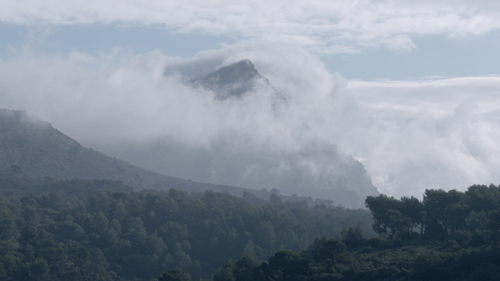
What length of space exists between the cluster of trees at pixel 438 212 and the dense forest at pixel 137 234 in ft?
62.8

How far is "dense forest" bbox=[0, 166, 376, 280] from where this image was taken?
12400 centimetres

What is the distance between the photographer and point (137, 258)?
139m

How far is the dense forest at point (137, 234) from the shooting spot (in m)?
124

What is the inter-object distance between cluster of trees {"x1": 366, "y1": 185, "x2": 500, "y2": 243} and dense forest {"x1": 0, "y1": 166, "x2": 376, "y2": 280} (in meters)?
19.2

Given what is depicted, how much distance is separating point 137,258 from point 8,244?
3162 centimetres

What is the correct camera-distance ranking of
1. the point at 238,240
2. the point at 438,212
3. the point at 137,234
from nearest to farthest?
the point at 438,212
the point at 137,234
the point at 238,240

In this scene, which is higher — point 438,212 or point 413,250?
point 438,212

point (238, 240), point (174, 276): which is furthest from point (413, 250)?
point (238, 240)

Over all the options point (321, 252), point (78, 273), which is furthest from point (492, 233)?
point (78, 273)

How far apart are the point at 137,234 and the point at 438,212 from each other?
85519 millimetres

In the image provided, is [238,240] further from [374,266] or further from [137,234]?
[374,266]

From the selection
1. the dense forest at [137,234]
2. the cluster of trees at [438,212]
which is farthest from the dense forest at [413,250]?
the dense forest at [137,234]

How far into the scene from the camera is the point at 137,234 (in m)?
151

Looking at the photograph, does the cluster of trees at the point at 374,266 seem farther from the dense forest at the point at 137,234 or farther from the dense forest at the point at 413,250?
the dense forest at the point at 137,234
